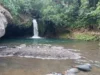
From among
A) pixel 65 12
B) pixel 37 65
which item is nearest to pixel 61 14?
pixel 65 12

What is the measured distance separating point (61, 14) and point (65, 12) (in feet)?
2.27

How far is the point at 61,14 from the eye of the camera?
34.8m

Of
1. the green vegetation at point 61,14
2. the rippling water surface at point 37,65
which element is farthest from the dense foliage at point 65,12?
the rippling water surface at point 37,65

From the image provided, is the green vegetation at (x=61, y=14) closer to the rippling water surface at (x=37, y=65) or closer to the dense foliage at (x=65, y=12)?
the dense foliage at (x=65, y=12)

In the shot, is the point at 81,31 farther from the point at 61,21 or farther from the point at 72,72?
the point at 72,72

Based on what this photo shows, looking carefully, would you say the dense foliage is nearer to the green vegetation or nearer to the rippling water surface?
the green vegetation

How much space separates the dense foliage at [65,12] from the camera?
32.9 meters

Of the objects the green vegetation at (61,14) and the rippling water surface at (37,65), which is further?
the green vegetation at (61,14)

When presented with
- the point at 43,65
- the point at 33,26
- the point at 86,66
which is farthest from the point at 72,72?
the point at 33,26

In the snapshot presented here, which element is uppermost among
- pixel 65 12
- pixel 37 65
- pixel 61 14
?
pixel 65 12

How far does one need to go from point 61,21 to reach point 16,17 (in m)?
6.76

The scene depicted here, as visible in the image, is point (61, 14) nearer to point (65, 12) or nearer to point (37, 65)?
point (65, 12)

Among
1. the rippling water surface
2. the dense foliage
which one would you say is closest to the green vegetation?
the dense foliage

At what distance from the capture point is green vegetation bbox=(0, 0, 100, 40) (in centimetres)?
3281
